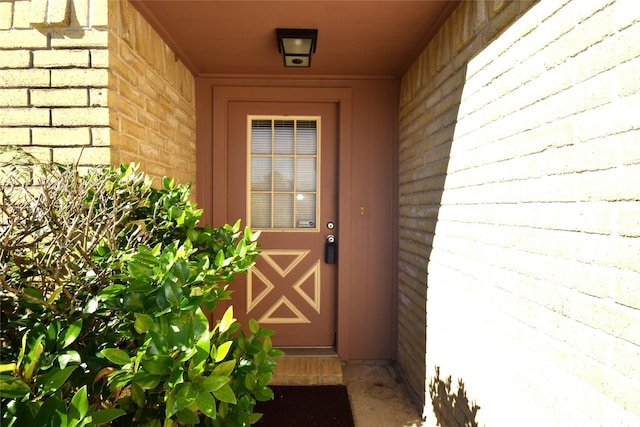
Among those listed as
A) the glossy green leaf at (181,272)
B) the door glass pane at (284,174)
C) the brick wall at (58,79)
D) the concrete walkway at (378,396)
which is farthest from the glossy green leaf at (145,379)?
the door glass pane at (284,174)

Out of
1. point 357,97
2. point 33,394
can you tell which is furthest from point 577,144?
point 357,97

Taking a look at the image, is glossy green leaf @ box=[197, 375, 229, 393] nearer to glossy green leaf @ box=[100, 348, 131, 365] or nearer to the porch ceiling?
glossy green leaf @ box=[100, 348, 131, 365]

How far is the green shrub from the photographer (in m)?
0.75

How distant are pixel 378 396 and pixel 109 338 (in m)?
2.47

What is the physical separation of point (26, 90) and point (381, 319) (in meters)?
3.05

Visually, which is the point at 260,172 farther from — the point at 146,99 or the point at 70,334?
the point at 70,334

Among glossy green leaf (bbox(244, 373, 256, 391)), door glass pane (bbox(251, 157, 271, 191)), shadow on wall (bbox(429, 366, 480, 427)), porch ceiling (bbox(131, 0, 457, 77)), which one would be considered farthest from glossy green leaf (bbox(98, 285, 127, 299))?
door glass pane (bbox(251, 157, 271, 191))

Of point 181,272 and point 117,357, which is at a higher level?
point 181,272

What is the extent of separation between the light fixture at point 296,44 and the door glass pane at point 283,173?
2.59 ft

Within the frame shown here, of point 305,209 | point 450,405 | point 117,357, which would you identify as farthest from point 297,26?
point 450,405

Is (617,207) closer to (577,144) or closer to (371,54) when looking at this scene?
(577,144)

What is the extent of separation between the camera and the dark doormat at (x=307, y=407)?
8.67ft

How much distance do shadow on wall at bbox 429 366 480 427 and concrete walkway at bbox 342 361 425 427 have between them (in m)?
0.31

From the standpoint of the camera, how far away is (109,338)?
1.02 metres
